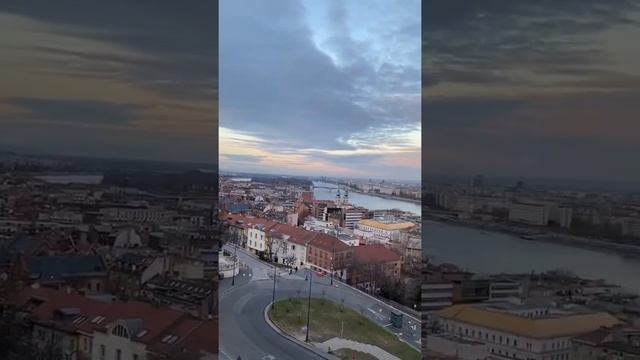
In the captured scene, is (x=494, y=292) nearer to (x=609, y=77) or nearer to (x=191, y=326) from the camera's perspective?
(x=609, y=77)

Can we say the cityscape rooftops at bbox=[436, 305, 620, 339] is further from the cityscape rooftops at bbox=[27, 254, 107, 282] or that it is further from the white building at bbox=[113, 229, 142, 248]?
the cityscape rooftops at bbox=[27, 254, 107, 282]

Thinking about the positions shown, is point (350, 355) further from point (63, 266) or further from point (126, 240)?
point (63, 266)

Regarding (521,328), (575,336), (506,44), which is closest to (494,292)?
(521,328)

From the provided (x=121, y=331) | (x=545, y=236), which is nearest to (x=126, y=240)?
(x=121, y=331)

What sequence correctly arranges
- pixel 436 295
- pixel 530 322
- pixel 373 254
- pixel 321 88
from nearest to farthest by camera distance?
pixel 530 322 < pixel 436 295 < pixel 373 254 < pixel 321 88

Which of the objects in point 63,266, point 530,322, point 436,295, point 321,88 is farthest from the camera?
point 321,88

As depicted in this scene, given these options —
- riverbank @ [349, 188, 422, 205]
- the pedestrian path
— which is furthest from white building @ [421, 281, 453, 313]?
the pedestrian path
